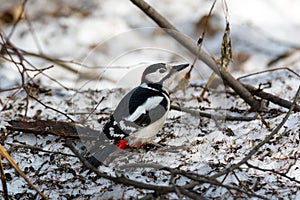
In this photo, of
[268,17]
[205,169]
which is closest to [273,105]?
[205,169]

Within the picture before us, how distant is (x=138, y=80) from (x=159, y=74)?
182mm

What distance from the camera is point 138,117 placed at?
232 cm

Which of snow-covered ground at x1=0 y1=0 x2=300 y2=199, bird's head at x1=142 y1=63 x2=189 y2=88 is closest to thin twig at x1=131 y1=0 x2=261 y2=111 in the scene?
snow-covered ground at x1=0 y1=0 x2=300 y2=199

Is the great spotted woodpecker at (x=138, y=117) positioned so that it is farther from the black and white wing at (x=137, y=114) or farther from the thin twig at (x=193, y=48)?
the thin twig at (x=193, y=48)

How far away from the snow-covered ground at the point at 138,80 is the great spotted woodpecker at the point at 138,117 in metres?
0.15

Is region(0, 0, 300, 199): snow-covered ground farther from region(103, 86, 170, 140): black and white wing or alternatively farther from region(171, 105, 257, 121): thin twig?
region(103, 86, 170, 140): black and white wing

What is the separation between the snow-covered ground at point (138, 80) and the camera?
7.99ft

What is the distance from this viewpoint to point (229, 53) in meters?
2.80

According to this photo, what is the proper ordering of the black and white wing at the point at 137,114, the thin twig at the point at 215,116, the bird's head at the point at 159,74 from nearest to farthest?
1. the black and white wing at the point at 137,114
2. the bird's head at the point at 159,74
3. the thin twig at the point at 215,116

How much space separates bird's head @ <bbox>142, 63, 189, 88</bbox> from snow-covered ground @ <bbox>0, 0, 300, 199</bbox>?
0.20 metres

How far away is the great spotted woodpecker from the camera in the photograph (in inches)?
91.3

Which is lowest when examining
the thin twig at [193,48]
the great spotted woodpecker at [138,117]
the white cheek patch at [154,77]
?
the great spotted woodpecker at [138,117]

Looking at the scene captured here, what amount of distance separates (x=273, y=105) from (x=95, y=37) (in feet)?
8.56

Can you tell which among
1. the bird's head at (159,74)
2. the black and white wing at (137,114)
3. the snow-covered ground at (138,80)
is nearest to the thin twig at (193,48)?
the snow-covered ground at (138,80)
